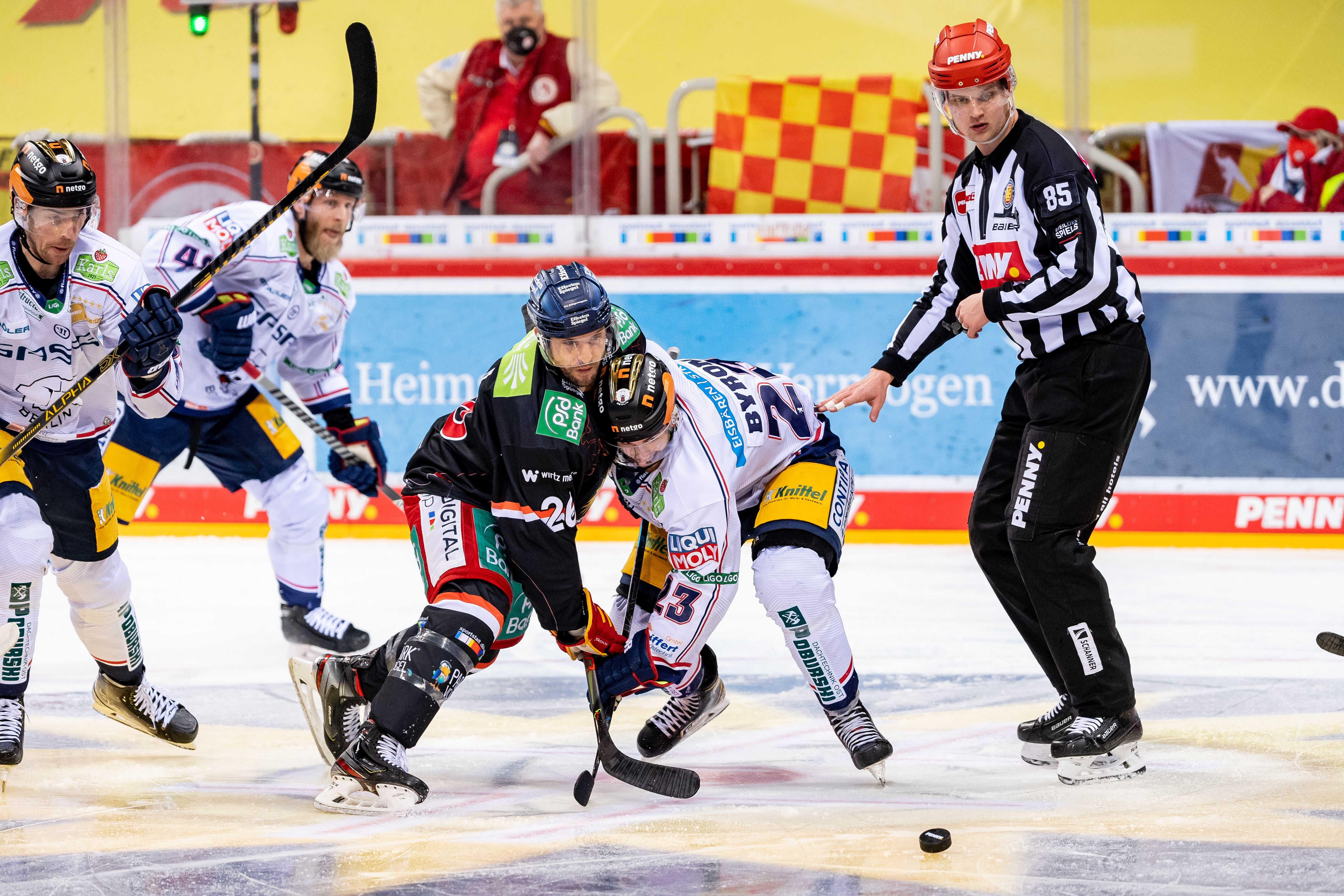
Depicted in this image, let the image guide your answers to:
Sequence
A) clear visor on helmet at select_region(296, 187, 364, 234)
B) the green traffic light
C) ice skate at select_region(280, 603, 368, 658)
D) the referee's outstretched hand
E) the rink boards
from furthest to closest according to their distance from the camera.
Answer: the green traffic light
the rink boards
ice skate at select_region(280, 603, 368, 658)
clear visor on helmet at select_region(296, 187, 364, 234)
the referee's outstretched hand

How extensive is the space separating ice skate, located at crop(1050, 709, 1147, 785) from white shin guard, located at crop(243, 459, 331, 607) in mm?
2398

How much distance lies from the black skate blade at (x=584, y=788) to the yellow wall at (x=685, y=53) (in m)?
4.00

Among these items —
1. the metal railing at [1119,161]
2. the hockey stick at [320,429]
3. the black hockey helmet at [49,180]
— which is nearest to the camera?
the black hockey helmet at [49,180]

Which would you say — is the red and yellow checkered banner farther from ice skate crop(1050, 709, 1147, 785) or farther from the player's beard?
ice skate crop(1050, 709, 1147, 785)

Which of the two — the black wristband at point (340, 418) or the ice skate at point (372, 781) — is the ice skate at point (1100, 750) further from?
the black wristband at point (340, 418)

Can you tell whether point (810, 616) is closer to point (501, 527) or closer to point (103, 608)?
point (501, 527)

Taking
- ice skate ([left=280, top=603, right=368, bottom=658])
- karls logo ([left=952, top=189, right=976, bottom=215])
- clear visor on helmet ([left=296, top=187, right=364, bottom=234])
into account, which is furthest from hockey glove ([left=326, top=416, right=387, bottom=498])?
karls logo ([left=952, top=189, right=976, bottom=215])

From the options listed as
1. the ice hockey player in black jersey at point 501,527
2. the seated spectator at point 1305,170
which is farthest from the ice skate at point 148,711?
the seated spectator at point 1305,170

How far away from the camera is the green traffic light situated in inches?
251

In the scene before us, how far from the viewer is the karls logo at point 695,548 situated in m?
2.75

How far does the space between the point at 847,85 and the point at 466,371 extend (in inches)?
77.9

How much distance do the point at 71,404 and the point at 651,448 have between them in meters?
1.30

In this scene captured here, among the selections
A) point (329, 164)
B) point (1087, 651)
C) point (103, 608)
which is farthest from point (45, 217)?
point (1087, 651)

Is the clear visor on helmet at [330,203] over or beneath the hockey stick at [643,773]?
over
